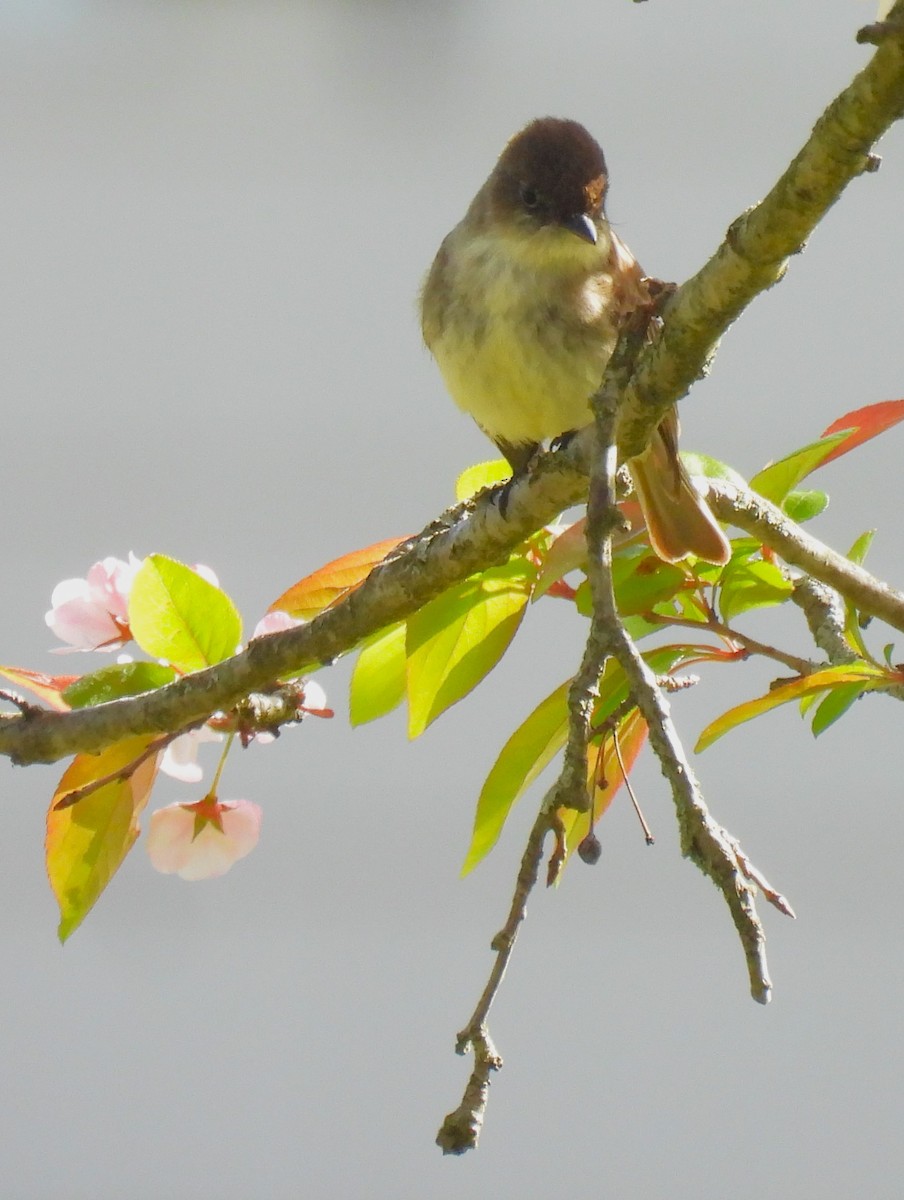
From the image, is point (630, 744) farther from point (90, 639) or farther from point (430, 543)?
point (90, 639)

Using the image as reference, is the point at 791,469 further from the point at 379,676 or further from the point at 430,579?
the point at 379,676

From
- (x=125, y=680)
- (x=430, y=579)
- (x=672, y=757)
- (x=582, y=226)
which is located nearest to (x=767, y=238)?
(x=672, y=757)

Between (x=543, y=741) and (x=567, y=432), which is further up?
(x=567, y=432)

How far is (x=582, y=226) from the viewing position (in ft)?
6.78

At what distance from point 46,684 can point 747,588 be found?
0.70m

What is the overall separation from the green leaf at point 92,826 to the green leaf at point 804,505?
0.67 meters

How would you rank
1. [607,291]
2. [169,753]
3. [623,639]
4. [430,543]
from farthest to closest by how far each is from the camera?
[607,291] → [169,753] → [430,543] → [623,639]

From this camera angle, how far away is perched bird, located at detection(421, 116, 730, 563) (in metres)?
1.96

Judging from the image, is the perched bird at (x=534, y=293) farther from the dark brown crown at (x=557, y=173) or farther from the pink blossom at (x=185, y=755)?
the pink blossom at (x=185, y=755)

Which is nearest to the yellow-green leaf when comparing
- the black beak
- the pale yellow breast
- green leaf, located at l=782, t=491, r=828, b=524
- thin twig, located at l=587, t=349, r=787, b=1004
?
green leaf, located at l=782, t=491, r=828, b=524

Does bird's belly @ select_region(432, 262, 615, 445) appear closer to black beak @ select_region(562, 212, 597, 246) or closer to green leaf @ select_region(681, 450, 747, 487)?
black beak @ select_region(562, 212, 597, 246)

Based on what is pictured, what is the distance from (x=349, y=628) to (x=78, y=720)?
27 cm

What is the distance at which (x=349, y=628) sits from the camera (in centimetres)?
131

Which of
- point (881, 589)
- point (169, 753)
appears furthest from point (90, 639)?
point (881, 589)
